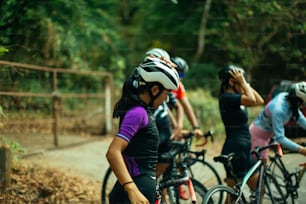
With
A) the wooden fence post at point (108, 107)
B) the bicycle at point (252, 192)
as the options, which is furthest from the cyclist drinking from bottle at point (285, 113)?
the wooden fence post at point (108, 107)

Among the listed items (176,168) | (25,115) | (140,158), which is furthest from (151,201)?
(25,115)

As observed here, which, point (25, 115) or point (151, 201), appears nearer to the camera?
point (151, 201)

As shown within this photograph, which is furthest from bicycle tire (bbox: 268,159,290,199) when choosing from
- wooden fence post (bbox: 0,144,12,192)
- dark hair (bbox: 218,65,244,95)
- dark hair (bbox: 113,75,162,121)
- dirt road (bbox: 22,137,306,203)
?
wooden fence post (bbox: 0,144,12,192)

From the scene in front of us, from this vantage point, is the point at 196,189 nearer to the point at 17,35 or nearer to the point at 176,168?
the point at 176,168

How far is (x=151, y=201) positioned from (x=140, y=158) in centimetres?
32

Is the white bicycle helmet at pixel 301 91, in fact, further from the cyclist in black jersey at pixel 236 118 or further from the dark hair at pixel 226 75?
the dark hair at pixel 226 75

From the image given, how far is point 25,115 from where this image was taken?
777 cm

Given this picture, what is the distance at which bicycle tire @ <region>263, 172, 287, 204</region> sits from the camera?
16.2 feet

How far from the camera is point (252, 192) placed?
15.5ft

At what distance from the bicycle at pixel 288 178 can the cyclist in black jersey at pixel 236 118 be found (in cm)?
47

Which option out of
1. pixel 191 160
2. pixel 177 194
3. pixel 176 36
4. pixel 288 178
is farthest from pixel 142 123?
pixel 176 36

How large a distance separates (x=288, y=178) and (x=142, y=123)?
2.74m

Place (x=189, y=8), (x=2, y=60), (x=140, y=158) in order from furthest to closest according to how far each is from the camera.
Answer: (x=189, y=8) < (x=2, y=60) < (x=140, y=158)

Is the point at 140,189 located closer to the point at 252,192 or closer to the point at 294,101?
the point at 252,192
